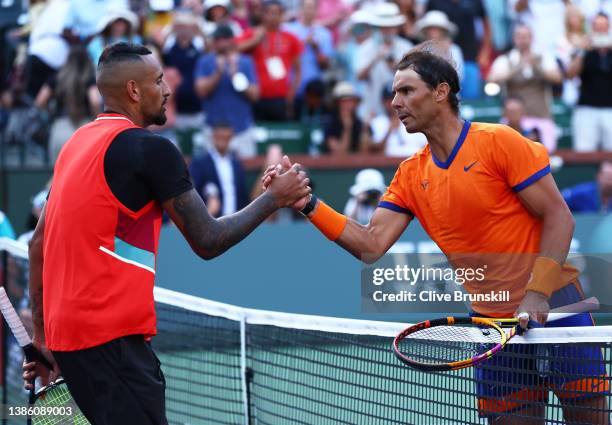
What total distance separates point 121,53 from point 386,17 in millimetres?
9645

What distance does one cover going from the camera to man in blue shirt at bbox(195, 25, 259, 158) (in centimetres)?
1350

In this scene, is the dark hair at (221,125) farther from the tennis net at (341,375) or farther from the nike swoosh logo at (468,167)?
the nike swoosh logo at (468,167)

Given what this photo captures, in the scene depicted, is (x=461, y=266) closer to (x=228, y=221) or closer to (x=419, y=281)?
(x=419, y=281)

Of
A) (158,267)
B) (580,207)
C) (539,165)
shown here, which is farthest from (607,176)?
(539,165)

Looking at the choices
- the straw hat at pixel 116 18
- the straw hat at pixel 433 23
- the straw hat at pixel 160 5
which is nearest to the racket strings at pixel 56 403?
the straw hat at pixel 116 18

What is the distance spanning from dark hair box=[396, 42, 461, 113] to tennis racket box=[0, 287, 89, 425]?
7.17ft

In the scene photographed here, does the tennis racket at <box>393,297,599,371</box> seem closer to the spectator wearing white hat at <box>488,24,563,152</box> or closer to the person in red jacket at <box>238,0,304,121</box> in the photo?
the spectator wearing white hat at <box>488,24,563,152</box>

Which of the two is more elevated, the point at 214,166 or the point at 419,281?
the point at 214,166

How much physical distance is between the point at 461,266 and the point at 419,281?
0.21 m

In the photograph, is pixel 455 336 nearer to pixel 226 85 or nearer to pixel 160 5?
pixel 226 85

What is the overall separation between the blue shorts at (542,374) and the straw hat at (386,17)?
30.4 feet

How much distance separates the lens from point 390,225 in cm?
605

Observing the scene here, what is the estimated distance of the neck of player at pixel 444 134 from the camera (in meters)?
5.73

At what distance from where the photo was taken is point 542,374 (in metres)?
5.18
